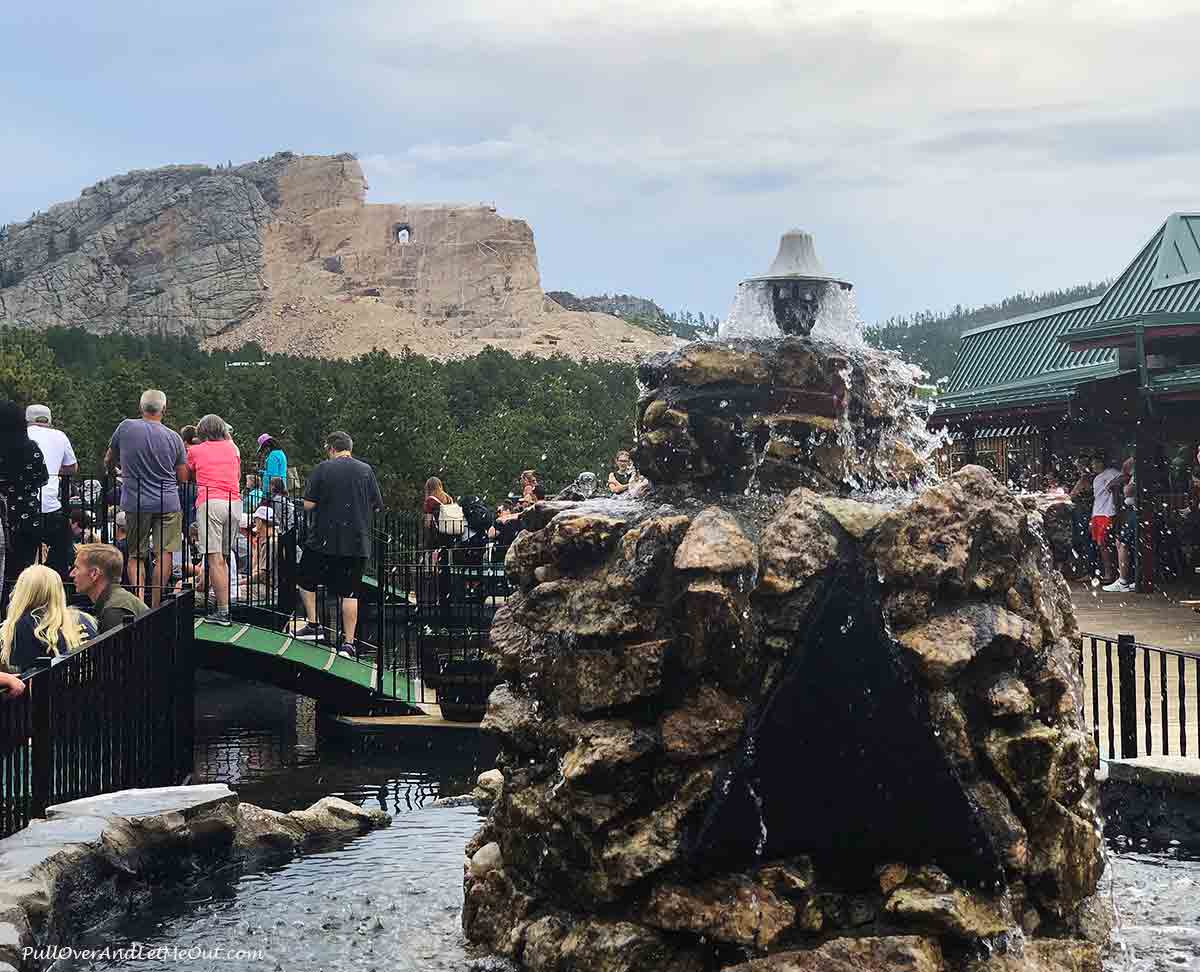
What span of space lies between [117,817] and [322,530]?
17.9ft

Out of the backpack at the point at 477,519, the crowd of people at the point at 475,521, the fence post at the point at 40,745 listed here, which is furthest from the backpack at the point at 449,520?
the fence post at the point at 40,745

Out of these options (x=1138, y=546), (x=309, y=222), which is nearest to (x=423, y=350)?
(x=309, y=222)

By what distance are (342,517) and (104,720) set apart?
187 inches

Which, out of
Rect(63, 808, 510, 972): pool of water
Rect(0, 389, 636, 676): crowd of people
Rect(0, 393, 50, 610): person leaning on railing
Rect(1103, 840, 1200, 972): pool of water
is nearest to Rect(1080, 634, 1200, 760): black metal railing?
Rect(1103, 840, 1200, 972): pool of water

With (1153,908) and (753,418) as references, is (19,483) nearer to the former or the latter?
(753,418)

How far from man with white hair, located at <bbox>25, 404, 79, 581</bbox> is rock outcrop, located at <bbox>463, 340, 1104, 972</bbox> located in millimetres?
6961

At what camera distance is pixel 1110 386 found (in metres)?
20.3

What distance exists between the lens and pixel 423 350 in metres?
118

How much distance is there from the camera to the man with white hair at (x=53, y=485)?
11367 mm

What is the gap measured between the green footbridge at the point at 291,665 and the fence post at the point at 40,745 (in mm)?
4561

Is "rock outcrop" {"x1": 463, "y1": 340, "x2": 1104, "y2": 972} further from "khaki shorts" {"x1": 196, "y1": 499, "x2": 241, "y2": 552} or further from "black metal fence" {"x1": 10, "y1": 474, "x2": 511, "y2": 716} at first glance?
"khaki shorts" {"x1": 196, "y1": 499, "x2": 241, "y2": 552}

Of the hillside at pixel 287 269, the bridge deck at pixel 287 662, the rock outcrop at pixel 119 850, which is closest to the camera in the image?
the rock outcrop at pixel 119 850

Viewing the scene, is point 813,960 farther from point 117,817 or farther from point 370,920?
point 117,817

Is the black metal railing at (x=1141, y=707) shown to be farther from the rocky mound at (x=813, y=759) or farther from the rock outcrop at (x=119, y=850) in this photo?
the rock outcrop at (x=119, y=850)
